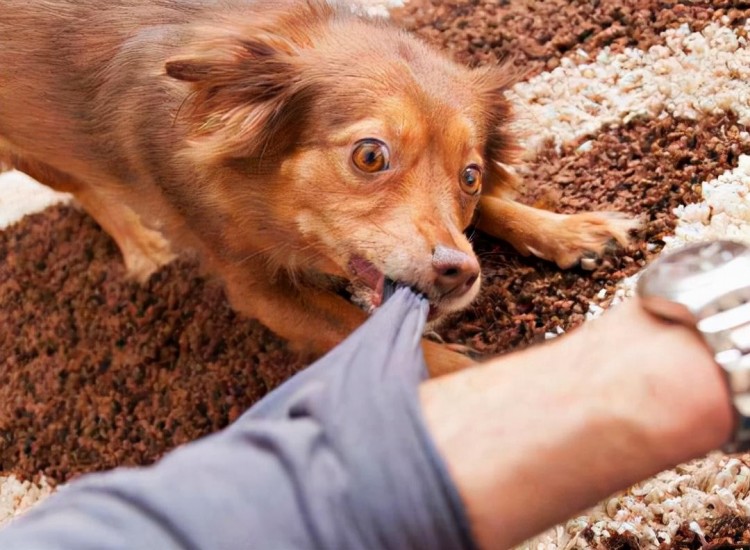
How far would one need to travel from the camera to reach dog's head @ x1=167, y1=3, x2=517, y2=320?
1.57 m

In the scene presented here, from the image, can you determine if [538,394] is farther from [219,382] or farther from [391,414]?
[219,382]

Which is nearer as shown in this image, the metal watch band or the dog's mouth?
the metal watch band

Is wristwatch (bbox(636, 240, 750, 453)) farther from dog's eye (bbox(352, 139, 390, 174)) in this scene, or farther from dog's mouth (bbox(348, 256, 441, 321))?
dog's eye (bbox(352, 139, 390, 174))

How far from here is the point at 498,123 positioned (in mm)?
1922

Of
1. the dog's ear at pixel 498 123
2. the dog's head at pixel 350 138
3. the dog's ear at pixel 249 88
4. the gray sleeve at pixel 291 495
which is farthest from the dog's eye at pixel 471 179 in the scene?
the gray sleeve at pixel 291 495

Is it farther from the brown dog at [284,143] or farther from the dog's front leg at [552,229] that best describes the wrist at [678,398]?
the dog's front leg at [552,229]

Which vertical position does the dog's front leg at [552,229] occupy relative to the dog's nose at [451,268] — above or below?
below

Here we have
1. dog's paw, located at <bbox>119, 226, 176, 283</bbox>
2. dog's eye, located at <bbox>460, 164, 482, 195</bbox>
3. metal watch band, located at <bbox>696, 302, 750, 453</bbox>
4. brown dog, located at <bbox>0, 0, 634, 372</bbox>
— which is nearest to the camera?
metal watch band, located at <bbox>696, 302, 750, 453</bbox>

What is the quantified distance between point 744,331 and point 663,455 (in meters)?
0.15

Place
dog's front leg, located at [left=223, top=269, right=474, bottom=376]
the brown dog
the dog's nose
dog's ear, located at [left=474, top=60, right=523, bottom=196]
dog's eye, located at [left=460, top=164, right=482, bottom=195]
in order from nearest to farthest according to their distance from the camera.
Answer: the dog's nose < the brown dog < dog's eye, located at [left=460, top=164, right=482, bottom=195] < dog's ear, located at [left=474, top=60, right=523, bottom=196] < dog's front leg, located at [left=223, top=269, right=474, bottom=376]

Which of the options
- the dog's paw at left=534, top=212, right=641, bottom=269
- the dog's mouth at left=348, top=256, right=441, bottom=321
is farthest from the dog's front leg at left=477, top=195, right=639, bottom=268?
the dog's mouth at left=348, top=256, right=441, bottom=321

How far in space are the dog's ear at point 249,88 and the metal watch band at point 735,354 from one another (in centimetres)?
114

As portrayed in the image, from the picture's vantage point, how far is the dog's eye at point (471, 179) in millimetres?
1703

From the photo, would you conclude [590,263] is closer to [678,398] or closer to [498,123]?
[498,123]
